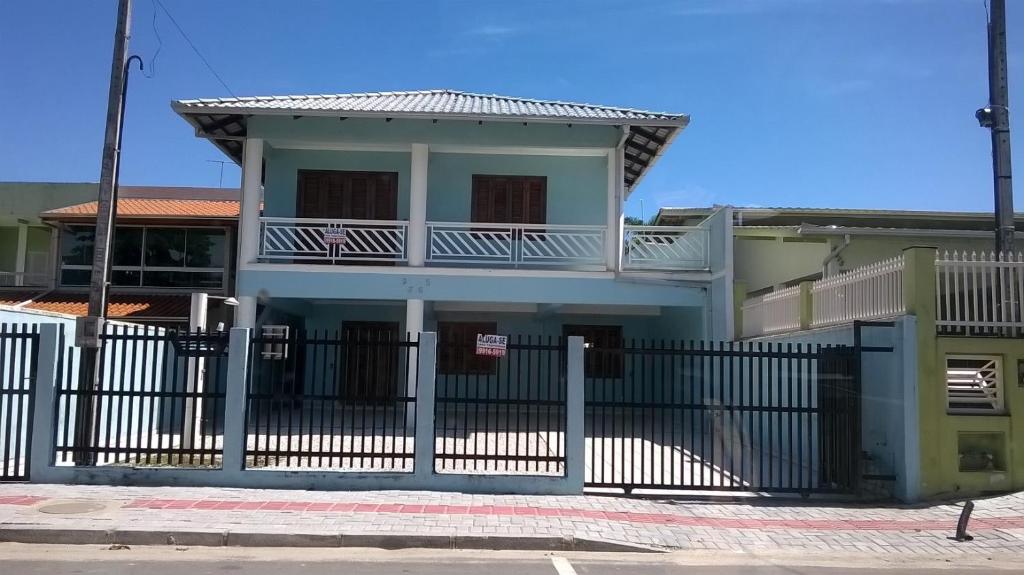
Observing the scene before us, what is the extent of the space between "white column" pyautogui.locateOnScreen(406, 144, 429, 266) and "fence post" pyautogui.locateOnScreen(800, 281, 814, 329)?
720 cm

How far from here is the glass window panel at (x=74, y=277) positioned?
68.5 ft

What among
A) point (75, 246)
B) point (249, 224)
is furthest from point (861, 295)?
point (75, 246)

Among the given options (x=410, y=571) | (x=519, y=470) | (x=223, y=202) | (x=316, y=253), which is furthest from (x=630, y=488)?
(x=223, y=202)

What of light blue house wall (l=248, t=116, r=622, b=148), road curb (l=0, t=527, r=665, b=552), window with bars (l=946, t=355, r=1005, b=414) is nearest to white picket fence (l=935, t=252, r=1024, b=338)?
window with bars (l=946, t=355, r=1005, b=414)

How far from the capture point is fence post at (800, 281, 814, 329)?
12.0 metres

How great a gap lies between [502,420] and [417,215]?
540 centimetres

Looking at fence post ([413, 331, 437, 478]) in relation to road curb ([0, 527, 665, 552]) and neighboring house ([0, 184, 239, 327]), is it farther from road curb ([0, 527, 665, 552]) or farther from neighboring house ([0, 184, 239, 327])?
neighboring house ([0, 184, 239, 327])

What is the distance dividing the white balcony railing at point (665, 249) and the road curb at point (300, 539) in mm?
9070

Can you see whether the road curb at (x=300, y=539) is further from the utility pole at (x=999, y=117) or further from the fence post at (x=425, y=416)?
the utility pole at (x=999, y=117)

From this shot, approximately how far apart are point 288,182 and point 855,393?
12.6m

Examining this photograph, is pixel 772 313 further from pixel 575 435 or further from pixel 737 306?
pixel 575 435

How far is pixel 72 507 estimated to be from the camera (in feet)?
26.6

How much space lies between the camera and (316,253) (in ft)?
53.9

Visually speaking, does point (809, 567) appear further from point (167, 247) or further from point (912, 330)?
point (167, 247)
